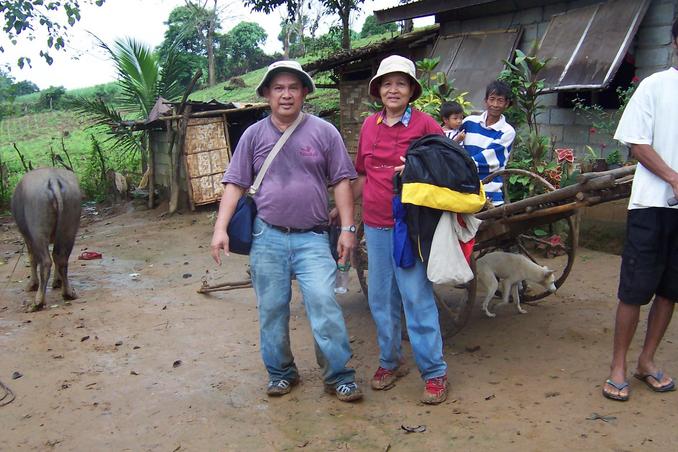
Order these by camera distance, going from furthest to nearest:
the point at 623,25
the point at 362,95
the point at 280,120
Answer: the point at 362,95 → the point at 623,25 → the point at 280,120

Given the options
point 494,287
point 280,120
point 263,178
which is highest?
point 280,120

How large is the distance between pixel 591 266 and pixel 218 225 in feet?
13.9

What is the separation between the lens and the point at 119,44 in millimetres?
12375

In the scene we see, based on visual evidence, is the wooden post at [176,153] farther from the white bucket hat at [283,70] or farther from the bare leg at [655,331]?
the bare leg at [655,331]

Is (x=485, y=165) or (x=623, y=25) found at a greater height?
(x=623, y=25)

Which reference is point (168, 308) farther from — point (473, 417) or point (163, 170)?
point (163, 170)

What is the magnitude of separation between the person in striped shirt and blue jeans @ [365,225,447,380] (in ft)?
3.98

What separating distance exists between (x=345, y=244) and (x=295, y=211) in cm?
35

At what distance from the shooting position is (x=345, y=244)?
3559mm

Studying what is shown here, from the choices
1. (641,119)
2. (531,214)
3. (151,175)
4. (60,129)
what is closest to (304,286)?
(531,214)

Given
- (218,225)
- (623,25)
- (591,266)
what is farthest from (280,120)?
(623,25)

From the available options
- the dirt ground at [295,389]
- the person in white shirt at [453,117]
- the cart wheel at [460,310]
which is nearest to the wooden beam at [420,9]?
the dirt ground at [295,389]

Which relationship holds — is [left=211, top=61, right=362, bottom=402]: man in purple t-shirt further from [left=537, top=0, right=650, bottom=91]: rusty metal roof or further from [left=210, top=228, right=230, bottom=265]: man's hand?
[left=537, top=0, right=650, bottom=91]: rusty metal roof

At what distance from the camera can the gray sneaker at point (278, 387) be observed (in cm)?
374
